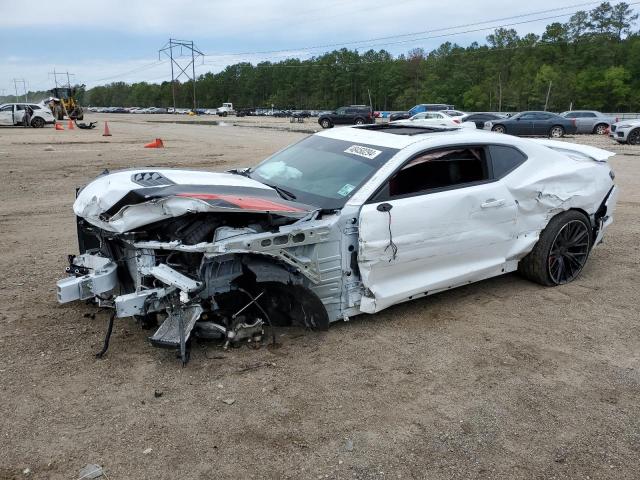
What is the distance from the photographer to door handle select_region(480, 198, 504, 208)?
4689 mm

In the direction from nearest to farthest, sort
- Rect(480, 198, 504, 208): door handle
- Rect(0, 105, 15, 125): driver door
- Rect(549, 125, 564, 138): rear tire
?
Rect(480, 198, 504, 208): door handle, Rect(549, 125, 564, 138): rear tire, Rect(0, 105, 15, 125): driver door

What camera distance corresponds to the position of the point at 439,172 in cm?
462

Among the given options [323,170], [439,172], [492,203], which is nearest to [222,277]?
[323,170]

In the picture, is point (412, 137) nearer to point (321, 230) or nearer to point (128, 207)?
point (321, 230)

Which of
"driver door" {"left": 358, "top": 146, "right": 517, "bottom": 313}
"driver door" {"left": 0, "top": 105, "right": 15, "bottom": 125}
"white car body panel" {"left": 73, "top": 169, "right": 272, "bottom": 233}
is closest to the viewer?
"white car body panel" {"left": 73, "top": 169, "right": 272, "bottom": 233}

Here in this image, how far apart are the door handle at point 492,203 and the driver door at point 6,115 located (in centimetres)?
3368

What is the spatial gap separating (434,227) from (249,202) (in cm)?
151

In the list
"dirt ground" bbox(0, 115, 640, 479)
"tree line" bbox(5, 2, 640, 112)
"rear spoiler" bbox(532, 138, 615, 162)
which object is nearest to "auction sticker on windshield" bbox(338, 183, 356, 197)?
"dirt ground" bbox(0, 115, 640, 479)

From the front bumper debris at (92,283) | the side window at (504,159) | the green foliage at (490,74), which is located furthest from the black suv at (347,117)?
the green foliage at (490,74)

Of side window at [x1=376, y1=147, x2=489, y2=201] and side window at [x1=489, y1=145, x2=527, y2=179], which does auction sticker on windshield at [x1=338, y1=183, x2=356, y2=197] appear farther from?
side window at [x1=489, y1=145, x2=527, y2=179]

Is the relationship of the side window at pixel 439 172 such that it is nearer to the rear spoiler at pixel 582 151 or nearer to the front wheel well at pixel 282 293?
the front wheel well at pixel 282 293

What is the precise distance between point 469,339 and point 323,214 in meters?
1.47

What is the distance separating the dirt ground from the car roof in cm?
141

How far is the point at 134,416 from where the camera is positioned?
3.18 metres
